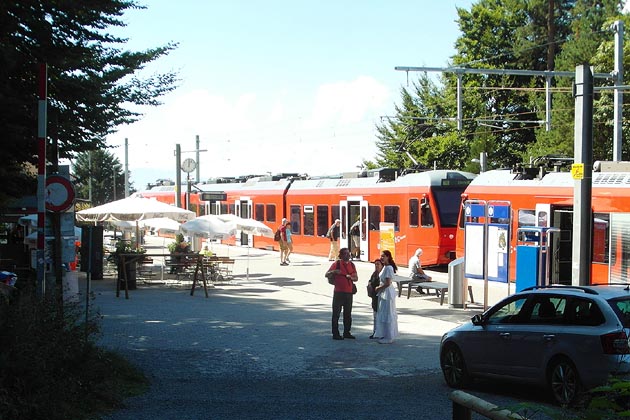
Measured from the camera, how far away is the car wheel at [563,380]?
9508 mm

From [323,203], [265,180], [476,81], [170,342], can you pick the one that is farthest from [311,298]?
[476,81]

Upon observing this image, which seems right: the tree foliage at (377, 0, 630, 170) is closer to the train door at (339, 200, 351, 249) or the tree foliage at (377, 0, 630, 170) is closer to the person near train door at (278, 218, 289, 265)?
the train door at (339, 200, 351, 249)

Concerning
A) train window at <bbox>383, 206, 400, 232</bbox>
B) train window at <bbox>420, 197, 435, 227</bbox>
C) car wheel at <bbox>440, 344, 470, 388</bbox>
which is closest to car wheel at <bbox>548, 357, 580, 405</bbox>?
car wheel at <bbox>440, 344, 470, 388</bbox>

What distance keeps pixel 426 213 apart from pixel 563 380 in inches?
755

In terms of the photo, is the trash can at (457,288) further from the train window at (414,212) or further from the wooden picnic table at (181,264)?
the train window at (414,212)

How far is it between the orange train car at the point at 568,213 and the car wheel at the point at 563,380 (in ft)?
29.2

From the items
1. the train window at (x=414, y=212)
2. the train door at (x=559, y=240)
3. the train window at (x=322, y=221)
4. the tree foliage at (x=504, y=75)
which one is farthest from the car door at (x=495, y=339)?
the tree foliage at (x=504, y=75)

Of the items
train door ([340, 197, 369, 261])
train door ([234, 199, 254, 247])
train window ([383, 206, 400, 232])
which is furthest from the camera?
train door ([234, 199, 254, 247])

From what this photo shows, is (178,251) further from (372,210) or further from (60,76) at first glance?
(60,76)

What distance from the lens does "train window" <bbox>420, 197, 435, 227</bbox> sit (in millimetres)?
28547

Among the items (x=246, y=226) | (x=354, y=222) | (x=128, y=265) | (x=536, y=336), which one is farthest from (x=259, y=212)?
(x=536, y=336)

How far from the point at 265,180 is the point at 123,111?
1095 inches

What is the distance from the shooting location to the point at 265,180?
42.8 m

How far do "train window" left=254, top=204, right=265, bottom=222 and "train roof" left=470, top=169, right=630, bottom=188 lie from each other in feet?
58.3
